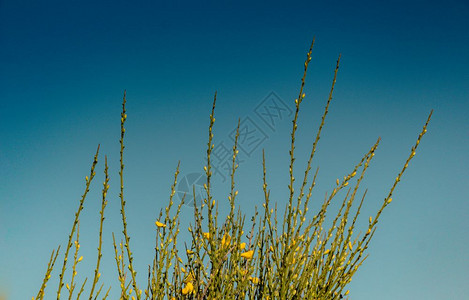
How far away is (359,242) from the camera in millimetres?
2436

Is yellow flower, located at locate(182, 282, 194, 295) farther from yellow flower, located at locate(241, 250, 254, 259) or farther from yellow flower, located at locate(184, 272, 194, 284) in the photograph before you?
yellow flower, located at locate(241, 250, 254, 259)

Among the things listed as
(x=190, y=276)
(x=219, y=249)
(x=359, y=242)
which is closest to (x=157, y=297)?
(x=190, y=276)

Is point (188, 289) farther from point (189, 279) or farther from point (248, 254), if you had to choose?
point (248, 254)

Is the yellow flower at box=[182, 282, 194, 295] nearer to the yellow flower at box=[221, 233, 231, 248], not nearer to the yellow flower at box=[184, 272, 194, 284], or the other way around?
the yellow flower at box=[184, 272, 194, 284]

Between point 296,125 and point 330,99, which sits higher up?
point 330,99

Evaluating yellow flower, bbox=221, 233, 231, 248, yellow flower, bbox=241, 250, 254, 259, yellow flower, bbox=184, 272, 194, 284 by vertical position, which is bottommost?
yellow flower, bbox=184, 272, 194, 284

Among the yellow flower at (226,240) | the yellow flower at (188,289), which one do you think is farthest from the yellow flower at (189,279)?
the yellow flower at (226,240)

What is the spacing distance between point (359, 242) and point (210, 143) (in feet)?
3.55

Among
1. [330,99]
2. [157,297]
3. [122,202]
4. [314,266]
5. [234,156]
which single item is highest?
[330,99]

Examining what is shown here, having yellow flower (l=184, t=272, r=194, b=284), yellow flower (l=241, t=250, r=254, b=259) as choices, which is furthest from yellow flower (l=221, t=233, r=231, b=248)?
yellow flower (l=184, t=272, r=194, b=284)

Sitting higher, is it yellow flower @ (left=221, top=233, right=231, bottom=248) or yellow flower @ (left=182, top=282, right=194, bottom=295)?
yellow flower @ (left=221, top=233, right=231, bottom=248)

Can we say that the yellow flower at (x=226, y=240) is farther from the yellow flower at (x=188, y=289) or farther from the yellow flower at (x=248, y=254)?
the yellow flower at (x=188, y=289)

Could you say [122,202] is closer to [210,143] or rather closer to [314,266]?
[210,143]

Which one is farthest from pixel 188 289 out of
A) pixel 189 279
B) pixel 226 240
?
pixel 226 240
